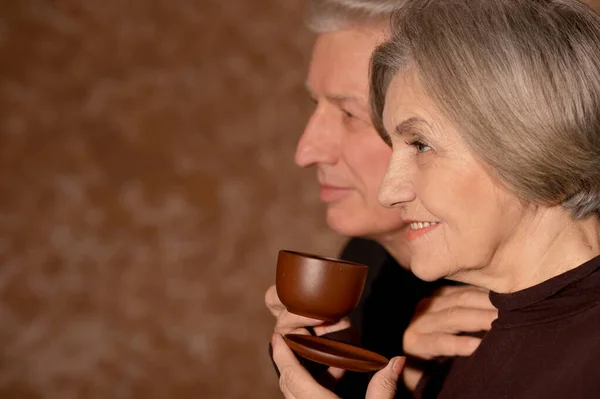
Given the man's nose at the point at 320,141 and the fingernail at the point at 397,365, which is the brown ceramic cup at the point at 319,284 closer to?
the fingernail at the point at 397,365

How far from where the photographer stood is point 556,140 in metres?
1.11

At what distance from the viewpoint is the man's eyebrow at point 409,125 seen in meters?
1.20

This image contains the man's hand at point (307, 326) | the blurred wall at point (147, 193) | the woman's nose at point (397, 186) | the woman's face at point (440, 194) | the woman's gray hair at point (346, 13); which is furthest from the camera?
the blurred wall at point (147, 193)

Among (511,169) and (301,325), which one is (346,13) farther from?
(511,169)

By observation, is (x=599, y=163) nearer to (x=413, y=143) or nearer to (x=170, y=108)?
(x=413, y=143)

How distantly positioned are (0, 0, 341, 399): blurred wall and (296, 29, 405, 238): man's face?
1.04 meters

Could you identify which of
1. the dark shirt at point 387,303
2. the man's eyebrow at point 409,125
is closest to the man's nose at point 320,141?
the dark shirt at point 387,303

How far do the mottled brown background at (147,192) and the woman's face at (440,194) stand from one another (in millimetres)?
1671

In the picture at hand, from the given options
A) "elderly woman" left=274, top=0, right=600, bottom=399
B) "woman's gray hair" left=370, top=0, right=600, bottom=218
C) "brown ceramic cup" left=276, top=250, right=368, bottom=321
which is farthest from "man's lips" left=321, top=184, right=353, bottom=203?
"woman's gray hair" left=370, top=0, right=600, bottom=218

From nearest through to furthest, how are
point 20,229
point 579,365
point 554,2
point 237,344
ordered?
1. point 579,365
2. point 554,2
3. point 20,229
4. point 237,344

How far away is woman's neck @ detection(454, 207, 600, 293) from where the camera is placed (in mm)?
1159

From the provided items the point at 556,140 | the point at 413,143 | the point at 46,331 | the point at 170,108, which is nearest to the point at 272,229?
the point at 170,108

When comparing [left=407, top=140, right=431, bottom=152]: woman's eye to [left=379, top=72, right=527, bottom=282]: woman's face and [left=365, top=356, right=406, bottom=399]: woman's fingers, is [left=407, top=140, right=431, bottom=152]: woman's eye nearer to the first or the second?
[left=379, top=72, right=527, bottom=282]: woman's face

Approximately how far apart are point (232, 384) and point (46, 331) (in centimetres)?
66
